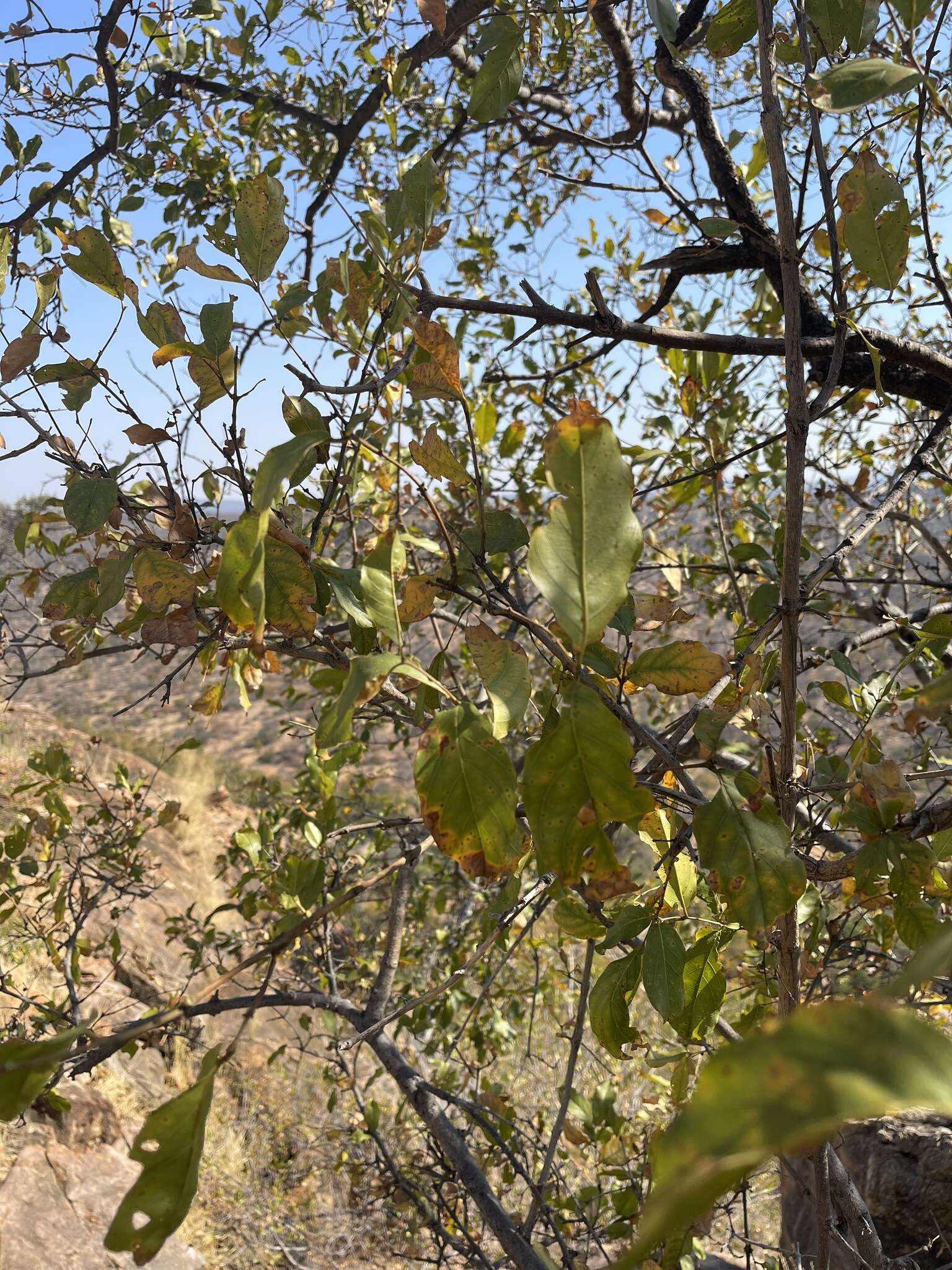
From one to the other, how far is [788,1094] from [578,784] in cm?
23

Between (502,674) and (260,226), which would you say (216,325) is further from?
(502,674)

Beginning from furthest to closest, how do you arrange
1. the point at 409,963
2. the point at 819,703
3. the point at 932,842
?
the point at 819,703, the point at 409,963, the point at 932,842

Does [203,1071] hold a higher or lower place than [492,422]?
lower

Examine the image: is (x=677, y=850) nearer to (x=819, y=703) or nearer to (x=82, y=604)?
(x=82, y=604)

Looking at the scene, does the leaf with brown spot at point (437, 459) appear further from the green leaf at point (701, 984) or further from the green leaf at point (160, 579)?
the green leaf at point (701, 984)

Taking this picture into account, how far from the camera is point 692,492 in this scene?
4.62ft

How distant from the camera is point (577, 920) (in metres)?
0.87

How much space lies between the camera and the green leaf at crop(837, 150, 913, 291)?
0.67 m

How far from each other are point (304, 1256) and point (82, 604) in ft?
12.1

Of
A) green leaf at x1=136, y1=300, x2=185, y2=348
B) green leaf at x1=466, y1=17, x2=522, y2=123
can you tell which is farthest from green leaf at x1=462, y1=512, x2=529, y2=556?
green leaf at x1=466, y1=17, x2=522, y2=123

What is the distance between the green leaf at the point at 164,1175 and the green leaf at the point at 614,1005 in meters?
0.35

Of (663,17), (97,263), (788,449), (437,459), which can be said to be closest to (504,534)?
(437,459)

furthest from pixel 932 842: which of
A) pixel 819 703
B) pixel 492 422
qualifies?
pixel 819 703

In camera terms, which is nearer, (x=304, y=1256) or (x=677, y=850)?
(x=677, y=850)
